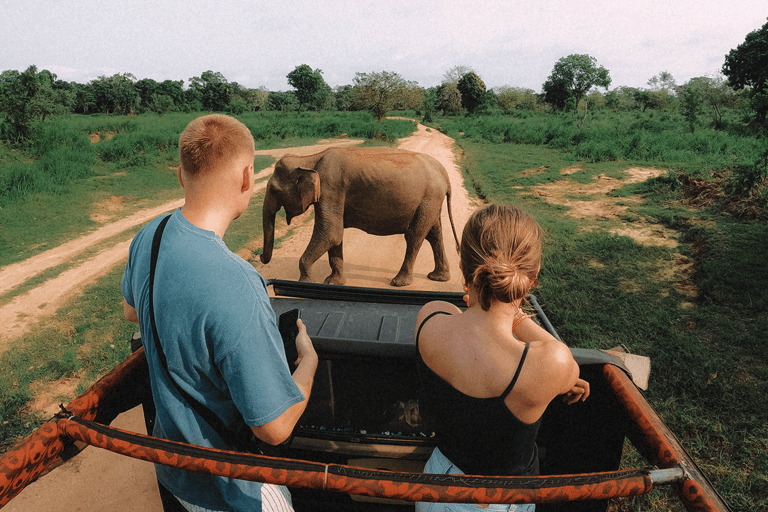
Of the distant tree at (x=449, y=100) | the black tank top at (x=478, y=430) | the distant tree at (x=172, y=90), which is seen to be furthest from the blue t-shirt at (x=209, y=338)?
the distant tree at (x=172, y=90)

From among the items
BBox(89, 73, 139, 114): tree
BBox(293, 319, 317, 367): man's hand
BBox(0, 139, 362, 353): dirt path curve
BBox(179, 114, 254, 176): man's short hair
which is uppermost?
BBox(89, 73, 139, 114): tree

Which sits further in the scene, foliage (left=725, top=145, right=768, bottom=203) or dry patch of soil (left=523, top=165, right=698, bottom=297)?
foliage (left=725, top=145, right=768, bottom=203)

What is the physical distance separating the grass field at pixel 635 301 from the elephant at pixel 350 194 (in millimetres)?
1990

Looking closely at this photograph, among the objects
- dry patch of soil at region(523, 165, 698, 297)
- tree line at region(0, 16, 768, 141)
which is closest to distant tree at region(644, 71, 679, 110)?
tree line at region(0, 16, 768, 141)

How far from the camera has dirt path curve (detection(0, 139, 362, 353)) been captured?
17.1 ft

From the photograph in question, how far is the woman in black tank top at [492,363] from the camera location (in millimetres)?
1265

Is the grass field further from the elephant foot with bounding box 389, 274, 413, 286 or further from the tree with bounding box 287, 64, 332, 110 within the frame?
the tree with bounding box 287, 64, 332, 110

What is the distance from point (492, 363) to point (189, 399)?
890 mm

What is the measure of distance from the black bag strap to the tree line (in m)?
9.28

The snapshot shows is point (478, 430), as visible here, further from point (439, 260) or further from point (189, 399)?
point (439, 260)

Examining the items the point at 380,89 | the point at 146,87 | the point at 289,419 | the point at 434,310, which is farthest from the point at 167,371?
the point at 146,87

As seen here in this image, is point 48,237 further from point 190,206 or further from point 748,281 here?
point 748,281

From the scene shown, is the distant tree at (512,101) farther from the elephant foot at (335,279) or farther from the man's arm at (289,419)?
the man's arm at (289,419)

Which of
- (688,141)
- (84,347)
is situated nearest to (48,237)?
(84,347)
